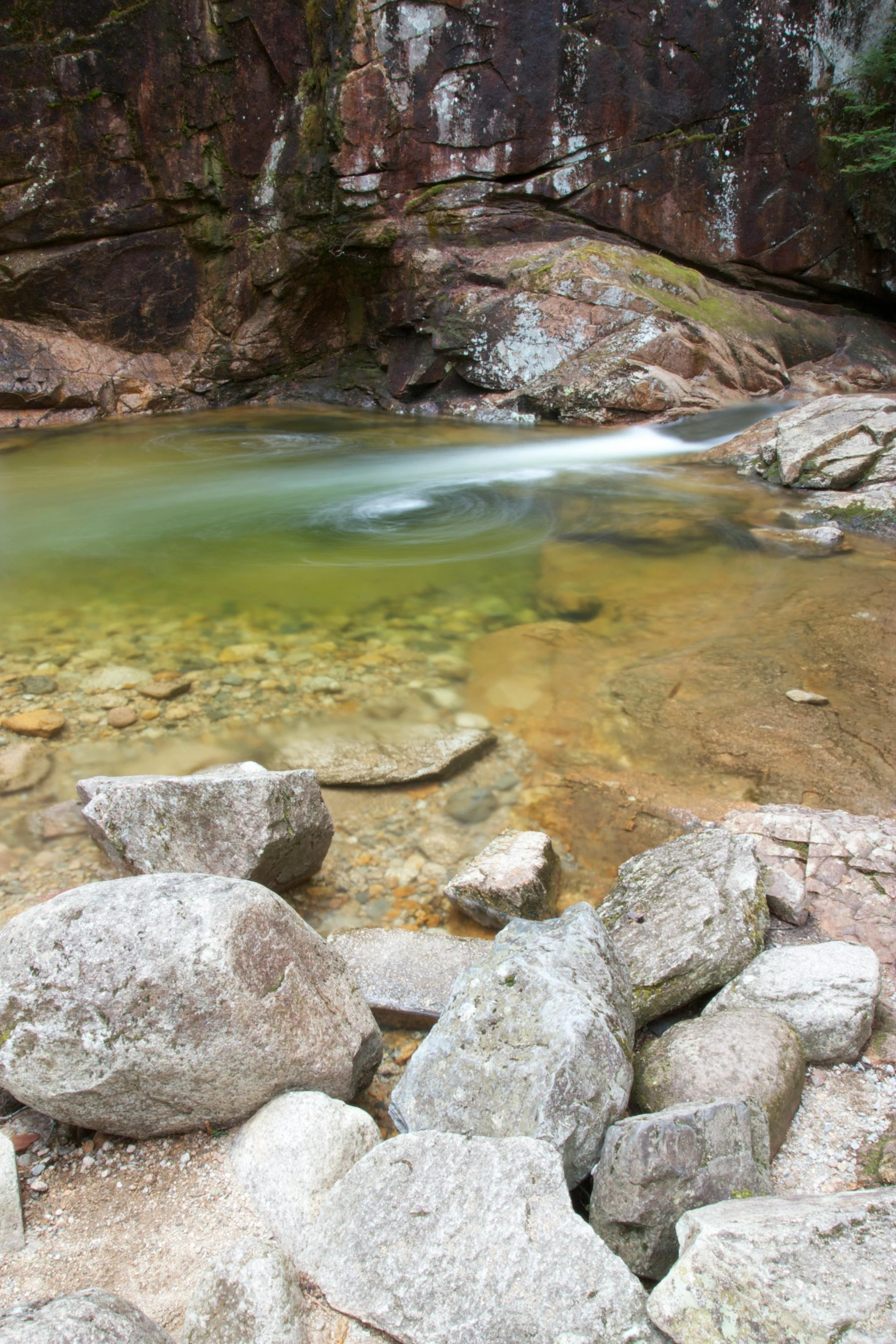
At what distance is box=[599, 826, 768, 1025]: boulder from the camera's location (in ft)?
7.68

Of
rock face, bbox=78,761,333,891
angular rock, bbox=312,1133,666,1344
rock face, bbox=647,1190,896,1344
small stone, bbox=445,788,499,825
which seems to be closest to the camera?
rock face, bbox=647,1190,896,1344

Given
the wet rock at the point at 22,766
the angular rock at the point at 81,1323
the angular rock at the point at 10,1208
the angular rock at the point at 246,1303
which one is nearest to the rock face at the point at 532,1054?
the angular rock at the point at 246,1303

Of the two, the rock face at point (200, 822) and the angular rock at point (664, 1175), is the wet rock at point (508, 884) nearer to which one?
the rock face at point (200, 822)

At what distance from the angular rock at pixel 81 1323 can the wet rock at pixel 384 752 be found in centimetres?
231

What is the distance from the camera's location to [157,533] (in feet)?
25.2

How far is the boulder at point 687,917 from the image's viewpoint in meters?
2.34

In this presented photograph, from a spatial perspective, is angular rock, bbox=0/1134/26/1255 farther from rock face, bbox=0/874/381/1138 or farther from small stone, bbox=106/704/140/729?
small stone, bbox=106/704/140/729

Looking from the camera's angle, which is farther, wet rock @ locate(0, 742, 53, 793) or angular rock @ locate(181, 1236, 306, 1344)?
wet rock @ locate(0, 742, 53, 793)

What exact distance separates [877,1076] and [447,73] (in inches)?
573

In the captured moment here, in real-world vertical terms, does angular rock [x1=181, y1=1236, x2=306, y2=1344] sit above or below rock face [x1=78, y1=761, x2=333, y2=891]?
below

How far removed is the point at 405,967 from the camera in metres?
2.58

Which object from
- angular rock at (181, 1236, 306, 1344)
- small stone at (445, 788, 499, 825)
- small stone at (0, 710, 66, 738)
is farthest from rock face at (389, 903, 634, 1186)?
small stone at (0, 710, 66, 738)

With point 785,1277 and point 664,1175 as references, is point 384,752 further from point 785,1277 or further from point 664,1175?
point 785,1277

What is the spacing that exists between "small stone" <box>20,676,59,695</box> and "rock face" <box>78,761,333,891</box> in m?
1.83
